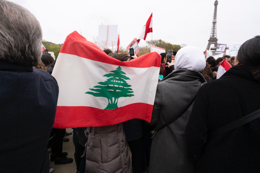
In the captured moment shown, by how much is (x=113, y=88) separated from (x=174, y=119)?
31.3 inches

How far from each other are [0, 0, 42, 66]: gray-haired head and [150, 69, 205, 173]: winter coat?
132 centimetres

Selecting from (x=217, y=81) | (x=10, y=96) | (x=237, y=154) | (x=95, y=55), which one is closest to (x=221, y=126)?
(x=237, y=154)

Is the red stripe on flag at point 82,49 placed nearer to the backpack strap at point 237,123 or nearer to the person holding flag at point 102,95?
the person holding flag at point 102,95

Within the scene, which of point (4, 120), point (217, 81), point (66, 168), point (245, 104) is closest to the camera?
point (4, 120)

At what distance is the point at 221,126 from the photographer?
→ 3.97 ft

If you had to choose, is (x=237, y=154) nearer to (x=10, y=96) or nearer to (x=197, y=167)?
(x=197, y=167)

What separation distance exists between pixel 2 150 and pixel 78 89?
2.80ft

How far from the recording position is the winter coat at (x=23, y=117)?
700 millimetres

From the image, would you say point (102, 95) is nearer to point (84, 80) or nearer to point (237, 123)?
point (84, 80)

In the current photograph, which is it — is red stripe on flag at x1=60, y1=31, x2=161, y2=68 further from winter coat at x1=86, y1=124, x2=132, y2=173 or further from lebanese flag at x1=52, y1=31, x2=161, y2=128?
winter coat at x1=86, y1=124, x2=132, y2=173

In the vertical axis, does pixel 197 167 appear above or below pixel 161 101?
below

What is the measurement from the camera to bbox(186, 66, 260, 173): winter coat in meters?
1.09

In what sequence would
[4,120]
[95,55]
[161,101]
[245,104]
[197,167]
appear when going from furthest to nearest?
[161,101] < [95,55] < [197,167] < [245,104] < [4,120]

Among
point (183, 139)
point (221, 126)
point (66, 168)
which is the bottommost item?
point (66, 168)
